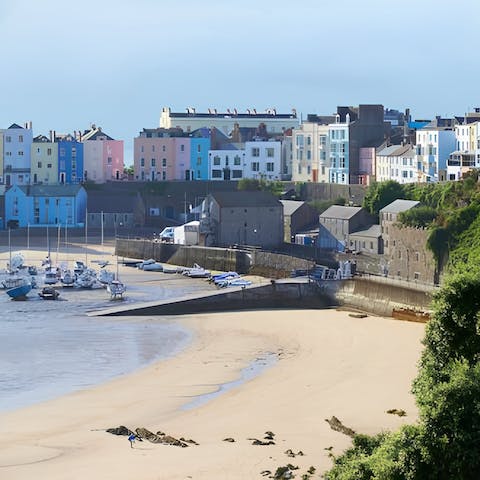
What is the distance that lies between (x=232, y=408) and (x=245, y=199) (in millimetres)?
31133

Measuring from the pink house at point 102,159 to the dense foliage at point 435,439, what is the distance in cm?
5369

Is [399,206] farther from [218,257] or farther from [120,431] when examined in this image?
[120,431]

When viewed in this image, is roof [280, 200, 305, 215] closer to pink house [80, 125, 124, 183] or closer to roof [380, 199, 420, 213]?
roof [380, 199, 420, 213]

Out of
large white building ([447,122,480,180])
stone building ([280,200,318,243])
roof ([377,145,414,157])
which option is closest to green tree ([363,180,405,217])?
large white building ([447,122,480,180])

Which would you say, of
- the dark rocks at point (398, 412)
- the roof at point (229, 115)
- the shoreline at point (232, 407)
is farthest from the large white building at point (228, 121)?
the dark rocks at point (398, 412)

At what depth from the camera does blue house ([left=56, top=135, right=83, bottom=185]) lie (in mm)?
70000

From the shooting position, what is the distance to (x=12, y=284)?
43.8 m

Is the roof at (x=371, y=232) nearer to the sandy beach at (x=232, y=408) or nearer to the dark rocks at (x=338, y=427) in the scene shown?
the sandy beach at (x=232, y=408)

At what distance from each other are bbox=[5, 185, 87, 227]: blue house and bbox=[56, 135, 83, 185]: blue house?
5494 millimetres

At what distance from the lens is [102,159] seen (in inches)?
2805

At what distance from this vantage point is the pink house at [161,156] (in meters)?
71.5

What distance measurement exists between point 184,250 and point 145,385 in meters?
25.7

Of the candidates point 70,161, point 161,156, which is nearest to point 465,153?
point 161,156

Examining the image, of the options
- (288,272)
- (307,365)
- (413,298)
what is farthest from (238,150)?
(307,365)
